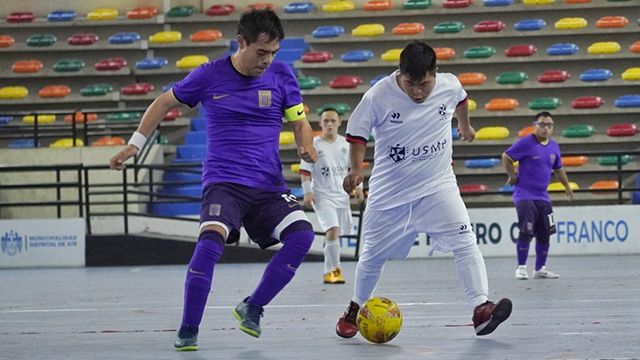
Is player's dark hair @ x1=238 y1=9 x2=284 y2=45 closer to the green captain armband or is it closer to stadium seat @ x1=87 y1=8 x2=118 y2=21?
the green captain armband

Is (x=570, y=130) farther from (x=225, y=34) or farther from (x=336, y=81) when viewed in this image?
(x=225, y=34)

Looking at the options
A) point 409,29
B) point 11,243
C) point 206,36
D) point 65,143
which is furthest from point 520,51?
point 11,243

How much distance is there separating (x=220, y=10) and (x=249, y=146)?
782 inches

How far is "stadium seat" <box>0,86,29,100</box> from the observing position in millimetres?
26891

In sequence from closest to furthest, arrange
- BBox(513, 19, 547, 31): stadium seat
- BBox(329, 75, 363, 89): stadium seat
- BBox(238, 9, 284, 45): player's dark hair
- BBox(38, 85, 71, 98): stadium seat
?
BBox(238, 9, 284, 45): player's dark hair
BBox(329, 75, 363, 89): stadium seat
BBox(513, 19, 547, 31): stadium seat
BBox(38, 85, 71, 98): stadium seat

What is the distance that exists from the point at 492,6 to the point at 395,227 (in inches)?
738

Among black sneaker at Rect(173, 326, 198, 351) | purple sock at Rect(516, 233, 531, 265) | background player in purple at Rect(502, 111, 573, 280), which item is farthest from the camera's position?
background player in purple at Rect(502, 111, 573, 280)

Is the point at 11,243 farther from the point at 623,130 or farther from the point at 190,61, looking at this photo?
the point at 623,130

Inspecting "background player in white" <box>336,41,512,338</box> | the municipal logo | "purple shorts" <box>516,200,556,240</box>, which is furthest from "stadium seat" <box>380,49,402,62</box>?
"background player in white" <box>336,41,512,338</box>

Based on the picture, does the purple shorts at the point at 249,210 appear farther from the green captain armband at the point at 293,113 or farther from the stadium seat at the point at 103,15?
the stadium seat at the point at 103,15

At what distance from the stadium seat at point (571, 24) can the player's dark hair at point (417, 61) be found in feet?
61.1

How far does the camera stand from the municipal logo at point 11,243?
20.6 m

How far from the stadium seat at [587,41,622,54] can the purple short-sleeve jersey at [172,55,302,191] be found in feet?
60.8

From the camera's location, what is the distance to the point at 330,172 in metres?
15.8
